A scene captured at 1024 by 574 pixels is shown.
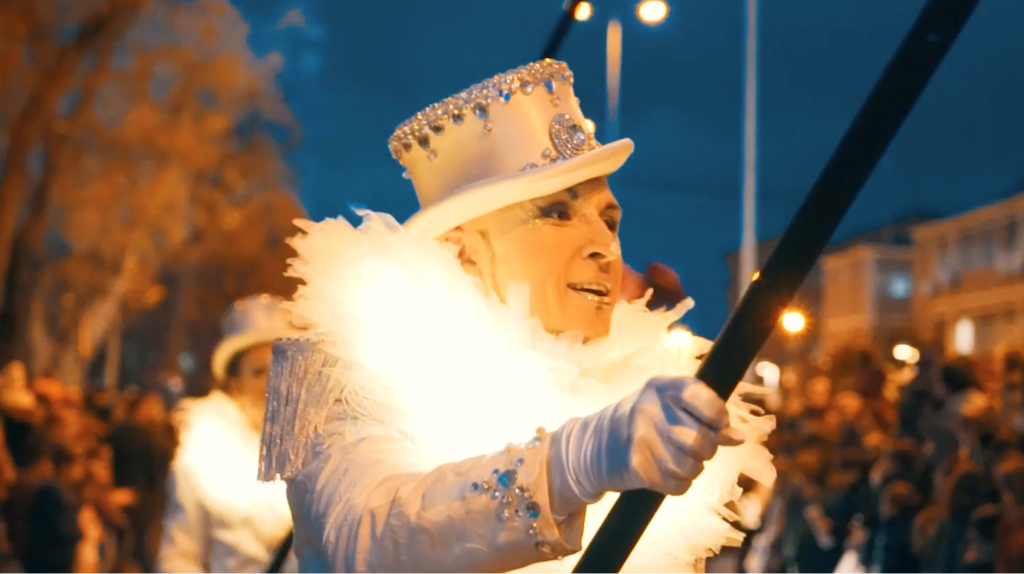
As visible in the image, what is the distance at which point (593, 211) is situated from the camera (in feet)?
7.55

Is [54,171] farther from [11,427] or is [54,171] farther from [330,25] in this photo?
[330,25]

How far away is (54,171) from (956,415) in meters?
11.7

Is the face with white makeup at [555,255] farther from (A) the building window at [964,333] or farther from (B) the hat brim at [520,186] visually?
(A) the building window at [964,333]

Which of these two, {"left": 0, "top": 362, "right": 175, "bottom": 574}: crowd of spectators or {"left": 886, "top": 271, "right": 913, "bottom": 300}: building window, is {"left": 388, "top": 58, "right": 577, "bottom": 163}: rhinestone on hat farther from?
{"left": 886, "top": 271, "right": 913, "bottom": 300}: building window

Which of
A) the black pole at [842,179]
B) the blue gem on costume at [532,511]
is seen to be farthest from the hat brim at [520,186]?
the black pole at [842,179]

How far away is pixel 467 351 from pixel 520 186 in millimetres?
303

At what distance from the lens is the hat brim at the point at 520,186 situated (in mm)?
2195

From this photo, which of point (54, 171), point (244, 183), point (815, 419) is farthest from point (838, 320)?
point (815, 419)

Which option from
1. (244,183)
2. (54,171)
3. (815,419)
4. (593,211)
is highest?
(244,183)

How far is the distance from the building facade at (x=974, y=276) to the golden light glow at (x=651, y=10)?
37330 mm

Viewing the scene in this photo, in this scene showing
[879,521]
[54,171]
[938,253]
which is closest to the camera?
[879,521]

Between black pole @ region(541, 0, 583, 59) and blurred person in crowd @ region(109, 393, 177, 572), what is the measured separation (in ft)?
21.7

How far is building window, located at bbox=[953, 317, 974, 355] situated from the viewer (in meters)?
43.8

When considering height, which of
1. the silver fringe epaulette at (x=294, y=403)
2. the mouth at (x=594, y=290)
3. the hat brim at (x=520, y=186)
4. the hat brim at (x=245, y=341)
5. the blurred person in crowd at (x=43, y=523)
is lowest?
the silver fringe epaulette at (x=294, y=403)
